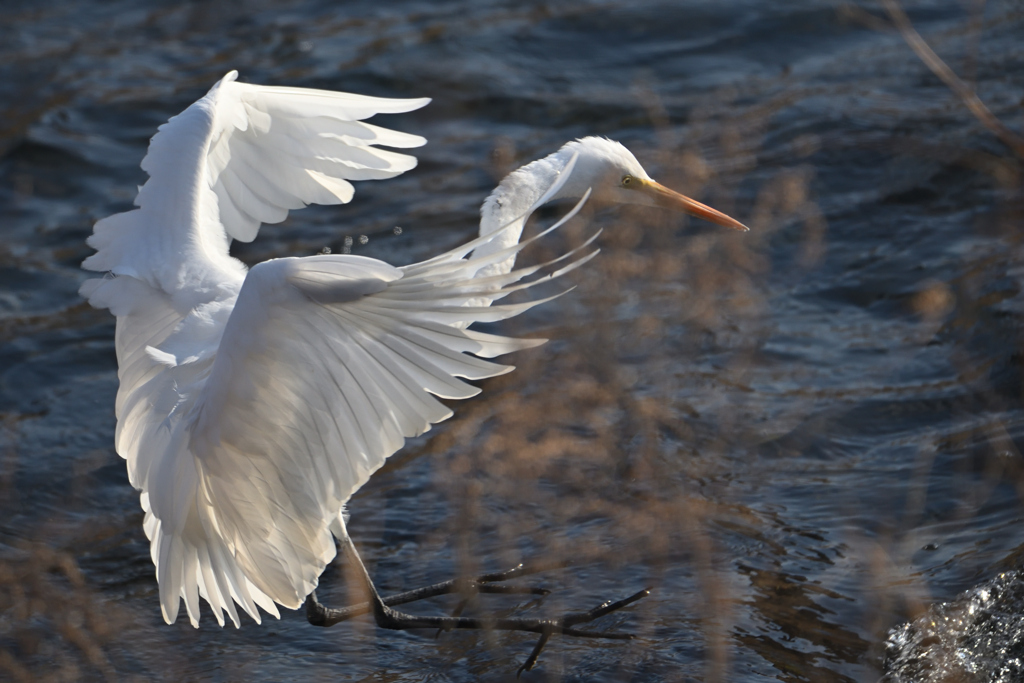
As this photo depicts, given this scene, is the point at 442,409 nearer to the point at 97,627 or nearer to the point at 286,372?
the point at 286,372

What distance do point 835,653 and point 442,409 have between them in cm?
183

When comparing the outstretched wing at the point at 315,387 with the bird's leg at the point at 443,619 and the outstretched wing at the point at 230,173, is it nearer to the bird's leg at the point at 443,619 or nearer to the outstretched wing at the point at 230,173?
the bird's leg at the point at 443,619

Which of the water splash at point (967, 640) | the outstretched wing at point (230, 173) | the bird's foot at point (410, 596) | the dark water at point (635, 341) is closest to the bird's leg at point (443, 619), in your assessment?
the bird's foot at point (410, 596)

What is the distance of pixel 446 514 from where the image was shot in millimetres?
4910

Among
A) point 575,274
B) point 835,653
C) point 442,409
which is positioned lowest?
point 835,653

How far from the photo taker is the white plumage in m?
2.93

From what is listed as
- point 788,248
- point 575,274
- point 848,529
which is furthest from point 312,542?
point 788,248

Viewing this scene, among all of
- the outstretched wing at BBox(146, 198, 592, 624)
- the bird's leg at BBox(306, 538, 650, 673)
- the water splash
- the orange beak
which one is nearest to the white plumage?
the outstretched wing at BBox(146, 198, 592, 624)

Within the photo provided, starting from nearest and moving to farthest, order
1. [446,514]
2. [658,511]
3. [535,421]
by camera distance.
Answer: [535,421] < [658,511] < [446,514]

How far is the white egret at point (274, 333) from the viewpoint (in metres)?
2.94

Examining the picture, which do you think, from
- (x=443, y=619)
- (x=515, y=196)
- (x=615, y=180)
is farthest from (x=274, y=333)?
(x=615, y=180)

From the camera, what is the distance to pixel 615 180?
430 cm

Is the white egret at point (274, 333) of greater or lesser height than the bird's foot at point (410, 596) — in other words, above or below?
above

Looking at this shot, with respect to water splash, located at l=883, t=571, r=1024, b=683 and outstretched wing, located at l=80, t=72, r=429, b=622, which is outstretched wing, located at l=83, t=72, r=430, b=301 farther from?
water splash, located at l=883, t=571, r=1024, b=683
